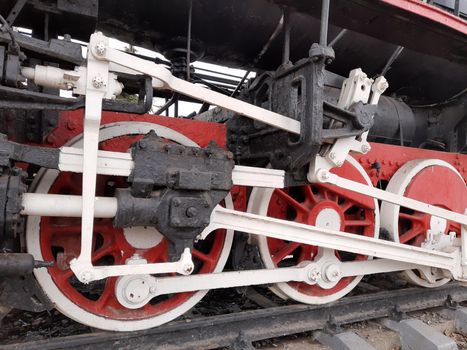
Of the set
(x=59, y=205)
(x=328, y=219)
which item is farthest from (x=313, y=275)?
(x=59, y=205)

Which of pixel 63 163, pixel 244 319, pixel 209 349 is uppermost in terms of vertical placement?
pixel 63 163

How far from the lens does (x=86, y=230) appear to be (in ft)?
4.35

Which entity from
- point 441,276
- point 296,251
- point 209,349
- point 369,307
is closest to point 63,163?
point 209,349

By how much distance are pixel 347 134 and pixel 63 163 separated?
1281 mm

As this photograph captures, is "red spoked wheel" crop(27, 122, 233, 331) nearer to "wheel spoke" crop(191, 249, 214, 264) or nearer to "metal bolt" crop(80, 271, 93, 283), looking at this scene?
"wheel spoke" crop(191, 249, 214, 264)

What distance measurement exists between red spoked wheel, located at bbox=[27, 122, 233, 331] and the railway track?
7 centimetres

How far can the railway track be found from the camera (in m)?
1.68

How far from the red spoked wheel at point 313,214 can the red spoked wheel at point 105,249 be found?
1.12 ft

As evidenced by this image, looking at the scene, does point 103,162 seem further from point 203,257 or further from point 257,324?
point 257,324

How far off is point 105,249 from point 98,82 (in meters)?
0.85

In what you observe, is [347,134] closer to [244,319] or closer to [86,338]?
[244,319]

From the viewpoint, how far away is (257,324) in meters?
2.02

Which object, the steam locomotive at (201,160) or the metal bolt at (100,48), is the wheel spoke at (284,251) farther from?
the metal bolt at (100,48)

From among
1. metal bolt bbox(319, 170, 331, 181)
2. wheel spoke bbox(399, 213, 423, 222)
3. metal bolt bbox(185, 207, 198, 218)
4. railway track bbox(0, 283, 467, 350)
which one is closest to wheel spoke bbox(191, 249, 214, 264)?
railway track bbox(0, 283, 467, 350)
